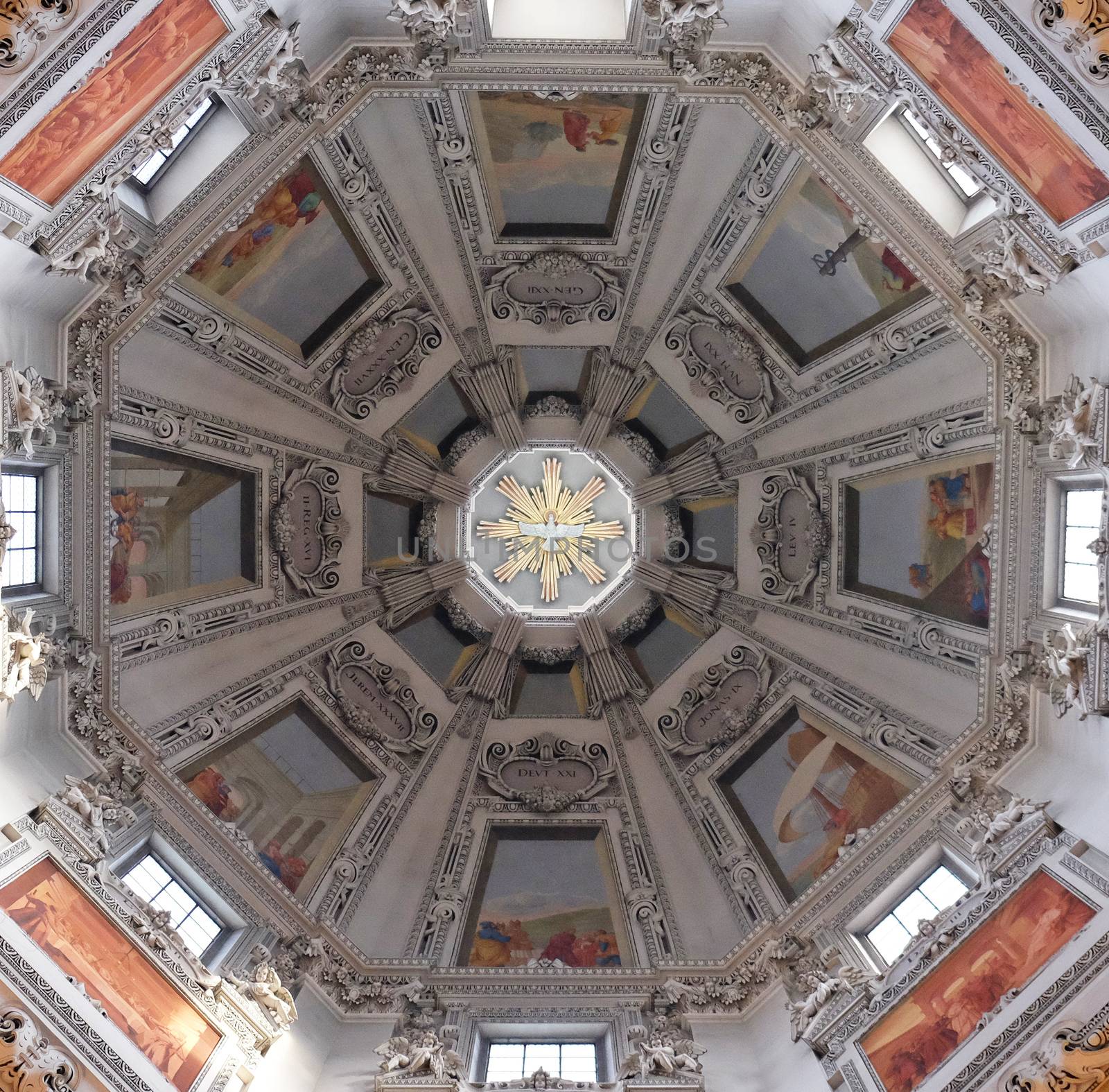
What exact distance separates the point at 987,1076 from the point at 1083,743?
442 cm

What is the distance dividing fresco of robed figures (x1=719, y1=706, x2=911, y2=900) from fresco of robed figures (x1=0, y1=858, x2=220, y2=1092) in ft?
31.6

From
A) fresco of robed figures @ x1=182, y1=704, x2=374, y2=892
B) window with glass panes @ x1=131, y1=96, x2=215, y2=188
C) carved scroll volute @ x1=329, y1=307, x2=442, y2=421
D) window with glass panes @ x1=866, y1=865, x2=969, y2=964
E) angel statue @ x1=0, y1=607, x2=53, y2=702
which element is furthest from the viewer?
carved scroll volute @ x1=329, y1=307, x2=442, y2=421

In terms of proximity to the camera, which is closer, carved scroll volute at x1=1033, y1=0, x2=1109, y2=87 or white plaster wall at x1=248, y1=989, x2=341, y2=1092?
carved scroll volute at x1=1033, y1=0, x2=1109, y2=87

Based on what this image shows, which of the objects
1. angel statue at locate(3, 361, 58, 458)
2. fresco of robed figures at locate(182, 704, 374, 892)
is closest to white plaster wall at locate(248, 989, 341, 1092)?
fresco of robed figures at locate(182, 704, 374, 892)

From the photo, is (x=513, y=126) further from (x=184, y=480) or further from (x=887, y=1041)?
(x=887, y=1041)

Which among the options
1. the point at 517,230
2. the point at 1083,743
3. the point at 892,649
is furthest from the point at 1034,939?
the point at 517,230

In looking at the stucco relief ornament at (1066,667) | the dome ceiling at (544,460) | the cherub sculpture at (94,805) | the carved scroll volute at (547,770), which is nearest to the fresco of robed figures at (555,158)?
the dome ceiling at (544,460)

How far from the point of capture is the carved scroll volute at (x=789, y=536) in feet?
68.5

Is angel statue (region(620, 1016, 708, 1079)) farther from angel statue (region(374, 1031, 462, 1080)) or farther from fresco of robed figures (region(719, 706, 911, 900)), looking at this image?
fresco of robed figures (region(719, 706, 911, 900))

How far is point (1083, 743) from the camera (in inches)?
583

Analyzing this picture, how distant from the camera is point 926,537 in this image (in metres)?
18.7

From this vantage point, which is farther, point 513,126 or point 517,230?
point 517,230

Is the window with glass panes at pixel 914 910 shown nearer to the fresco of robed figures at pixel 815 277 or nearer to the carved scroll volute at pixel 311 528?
the fresco of robed figures at pixel 815 277

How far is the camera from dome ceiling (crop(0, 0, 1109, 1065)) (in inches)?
623
